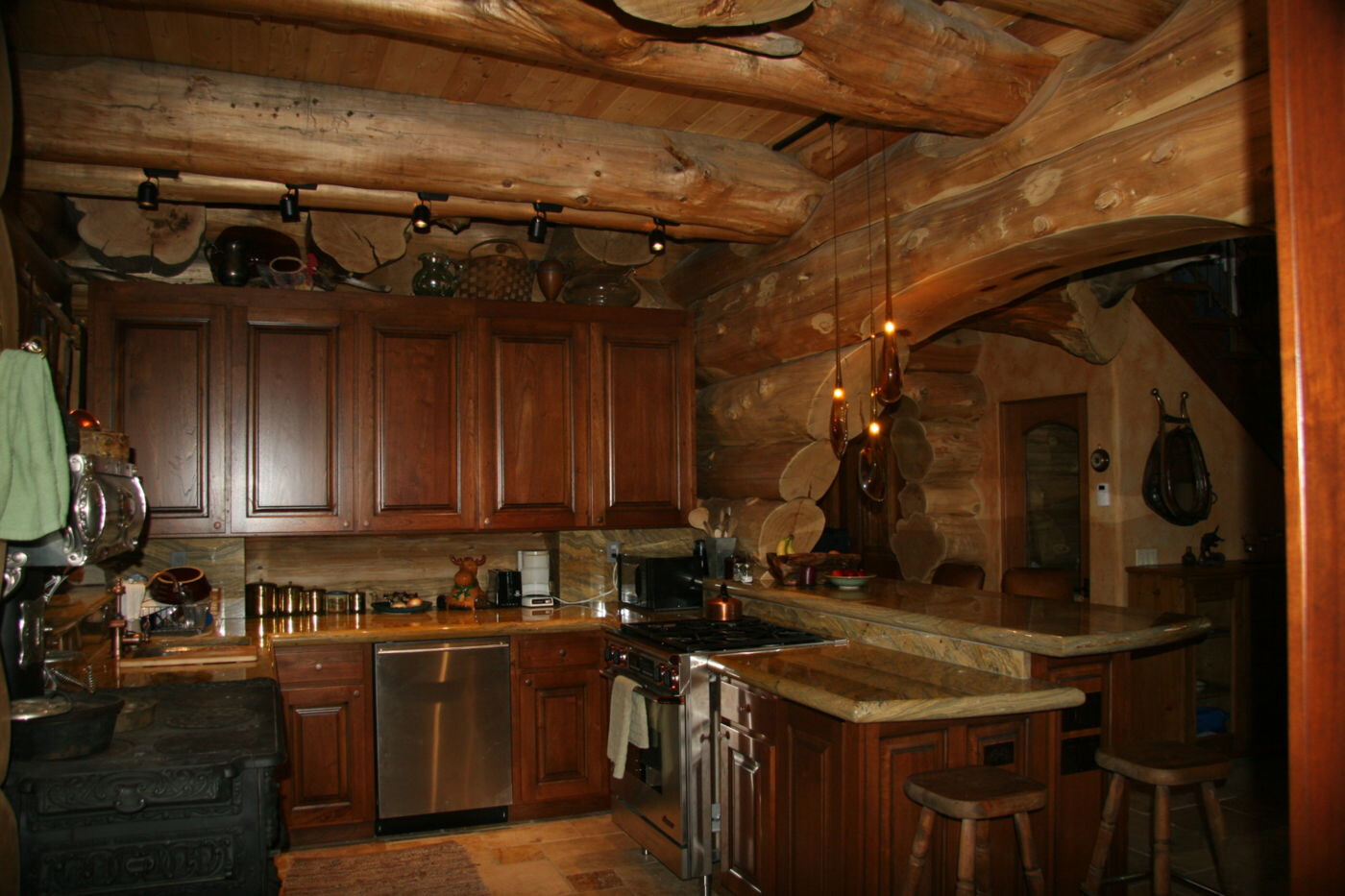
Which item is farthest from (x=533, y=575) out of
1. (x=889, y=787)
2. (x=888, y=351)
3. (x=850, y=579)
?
(x=889, y=787)

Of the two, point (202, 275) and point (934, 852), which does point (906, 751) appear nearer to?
point (934, 852)

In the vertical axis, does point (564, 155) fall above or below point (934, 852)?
above

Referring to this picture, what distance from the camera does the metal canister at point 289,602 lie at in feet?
15.2

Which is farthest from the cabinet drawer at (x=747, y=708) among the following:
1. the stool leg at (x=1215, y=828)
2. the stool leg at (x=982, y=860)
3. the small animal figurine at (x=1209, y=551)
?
the small animal figurine at (x=1209, y=551)

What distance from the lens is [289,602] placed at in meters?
4.64

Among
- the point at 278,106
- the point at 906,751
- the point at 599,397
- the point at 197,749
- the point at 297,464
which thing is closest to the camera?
the point at 197,749

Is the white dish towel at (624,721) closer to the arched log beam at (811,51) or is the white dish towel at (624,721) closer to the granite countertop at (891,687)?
the granite countertop at (891,687)

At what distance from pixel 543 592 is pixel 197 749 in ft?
9.52

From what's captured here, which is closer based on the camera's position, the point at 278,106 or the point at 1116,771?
the point at 1116,771

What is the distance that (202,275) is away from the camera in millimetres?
4590

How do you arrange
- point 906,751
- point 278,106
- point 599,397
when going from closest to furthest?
1. point 906,751
2. point 278,106
3. point 599,397

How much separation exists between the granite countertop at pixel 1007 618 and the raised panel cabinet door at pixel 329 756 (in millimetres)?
1929

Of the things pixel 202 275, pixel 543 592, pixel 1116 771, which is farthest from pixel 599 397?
pixel 1116 771

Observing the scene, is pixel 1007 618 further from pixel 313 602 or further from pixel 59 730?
pixel 313 602
